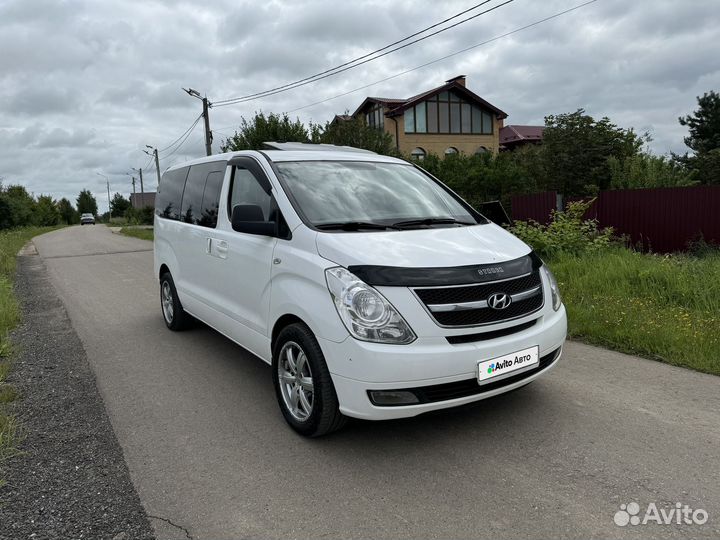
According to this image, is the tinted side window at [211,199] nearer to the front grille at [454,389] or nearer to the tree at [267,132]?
the front grille at [454,389]

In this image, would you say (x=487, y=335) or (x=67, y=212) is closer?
(x=487, y=335)

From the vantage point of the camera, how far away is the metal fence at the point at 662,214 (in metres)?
10.0

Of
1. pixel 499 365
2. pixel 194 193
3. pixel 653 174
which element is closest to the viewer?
pixel 499 365

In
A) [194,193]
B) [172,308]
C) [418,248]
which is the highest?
[194,193]

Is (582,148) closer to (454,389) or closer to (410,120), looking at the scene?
(410,120)

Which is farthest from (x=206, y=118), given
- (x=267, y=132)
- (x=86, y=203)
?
(x=86, y=203)

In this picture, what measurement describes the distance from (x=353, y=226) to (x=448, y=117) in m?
38.0

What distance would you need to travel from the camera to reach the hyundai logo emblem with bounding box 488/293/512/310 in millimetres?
3236

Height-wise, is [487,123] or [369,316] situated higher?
[487,123]

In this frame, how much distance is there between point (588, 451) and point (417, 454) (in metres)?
1.02

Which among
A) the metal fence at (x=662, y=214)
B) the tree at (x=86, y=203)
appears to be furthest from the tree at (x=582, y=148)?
the tree at (x=86, y=203)

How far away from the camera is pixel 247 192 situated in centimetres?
452

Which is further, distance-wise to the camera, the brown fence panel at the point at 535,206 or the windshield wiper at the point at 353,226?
the brown fence panel at the point at 535,206

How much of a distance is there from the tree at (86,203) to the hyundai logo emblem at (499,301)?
128820 mm
